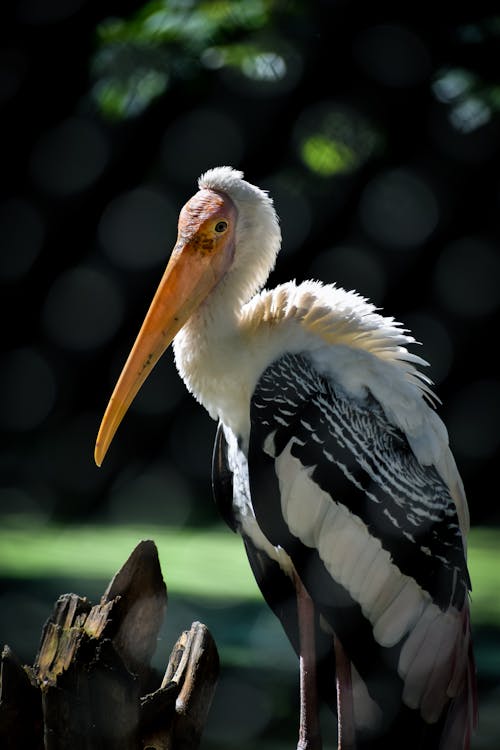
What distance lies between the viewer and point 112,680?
3.30ft

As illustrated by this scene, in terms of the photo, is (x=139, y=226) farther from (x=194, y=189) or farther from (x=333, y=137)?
(x=333, y=137)

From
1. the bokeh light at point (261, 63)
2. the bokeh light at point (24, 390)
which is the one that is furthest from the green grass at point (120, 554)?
the bokeh light at point (261, 63)

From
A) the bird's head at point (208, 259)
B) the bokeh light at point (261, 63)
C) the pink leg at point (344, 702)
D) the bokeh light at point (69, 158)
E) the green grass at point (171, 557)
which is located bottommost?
the green grass at point (171, 557)

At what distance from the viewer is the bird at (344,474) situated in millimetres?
1455

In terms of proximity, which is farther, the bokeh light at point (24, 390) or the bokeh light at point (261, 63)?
the bokeh light at point (24, 390)

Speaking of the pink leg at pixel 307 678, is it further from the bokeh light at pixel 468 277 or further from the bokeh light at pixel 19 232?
the bokeh light at pixel 19 232

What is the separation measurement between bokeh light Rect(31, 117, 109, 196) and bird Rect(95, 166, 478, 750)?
1844 millimetres

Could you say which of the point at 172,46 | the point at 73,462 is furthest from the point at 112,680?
the point at 73,462

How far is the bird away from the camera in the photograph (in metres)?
1.46

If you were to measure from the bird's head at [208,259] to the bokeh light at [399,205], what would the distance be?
67.5 inches

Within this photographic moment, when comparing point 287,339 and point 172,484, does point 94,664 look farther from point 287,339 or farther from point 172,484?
point 172,484

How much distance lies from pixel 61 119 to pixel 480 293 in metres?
1.37

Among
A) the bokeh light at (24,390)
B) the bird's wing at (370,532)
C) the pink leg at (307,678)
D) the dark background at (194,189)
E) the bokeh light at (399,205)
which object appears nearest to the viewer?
the bird's wing at (370,532)

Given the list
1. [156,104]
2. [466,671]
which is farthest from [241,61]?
[466,671]
